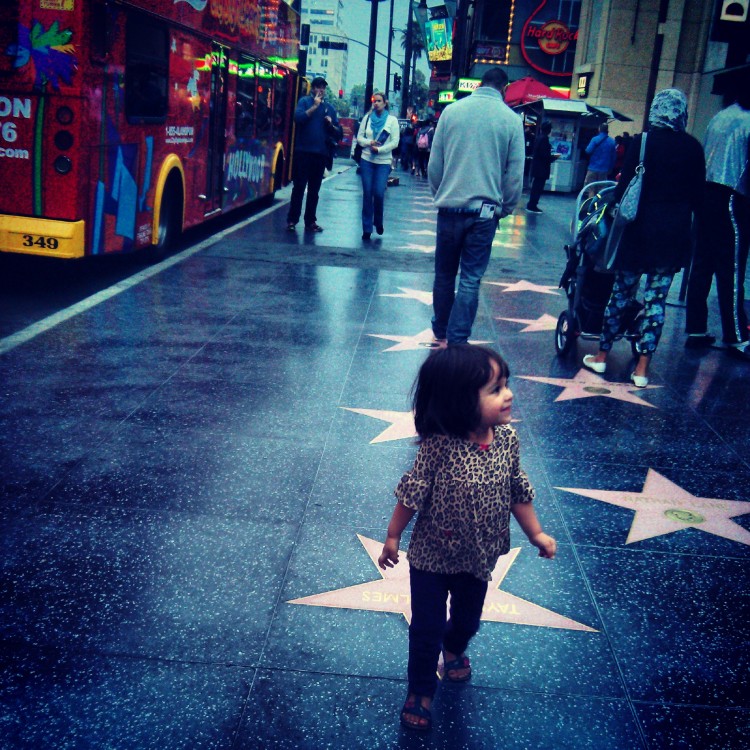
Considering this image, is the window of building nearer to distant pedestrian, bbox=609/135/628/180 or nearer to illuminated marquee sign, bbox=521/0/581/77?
distant pedestrian, bbox=609/135/628/180

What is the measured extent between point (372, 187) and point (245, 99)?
9.02 ft

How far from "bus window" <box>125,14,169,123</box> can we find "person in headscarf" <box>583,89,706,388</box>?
17.1 ft

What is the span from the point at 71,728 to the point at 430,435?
130 centimetres

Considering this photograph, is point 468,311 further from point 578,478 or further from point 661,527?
point 661,527

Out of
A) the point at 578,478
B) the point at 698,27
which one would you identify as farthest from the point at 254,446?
the point at 698,27

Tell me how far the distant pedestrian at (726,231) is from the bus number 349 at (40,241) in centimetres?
557

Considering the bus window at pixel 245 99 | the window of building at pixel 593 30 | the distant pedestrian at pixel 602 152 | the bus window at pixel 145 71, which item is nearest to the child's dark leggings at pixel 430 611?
the bus window at pixel 145 71

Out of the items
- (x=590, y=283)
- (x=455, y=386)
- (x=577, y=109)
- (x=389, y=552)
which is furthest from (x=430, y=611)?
(x=577, y=109)

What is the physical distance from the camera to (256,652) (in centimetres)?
295

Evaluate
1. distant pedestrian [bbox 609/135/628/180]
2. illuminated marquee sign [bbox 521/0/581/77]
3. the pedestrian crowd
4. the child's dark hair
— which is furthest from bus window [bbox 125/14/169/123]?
illuminated marquee sign [bbox 521/0/581/77]

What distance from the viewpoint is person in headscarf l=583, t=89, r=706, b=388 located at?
6.07 m

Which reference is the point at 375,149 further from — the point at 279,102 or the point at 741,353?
the point at 741,353

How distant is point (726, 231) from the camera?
7645 mm

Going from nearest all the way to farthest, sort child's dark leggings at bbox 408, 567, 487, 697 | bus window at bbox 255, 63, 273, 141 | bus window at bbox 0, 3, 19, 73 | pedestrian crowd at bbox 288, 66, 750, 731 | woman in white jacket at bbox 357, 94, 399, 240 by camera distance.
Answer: pedestrian crowd at bbox 288, 66, 750, 731 → child's dark leggings at bbox 408, 567, 487, 697 → bus window at bbox 0, 3, 19, 73 → woman in white jacket at bbox 357, 94, 399, 240 → bus window at bbox 255, 63, 273, 141
